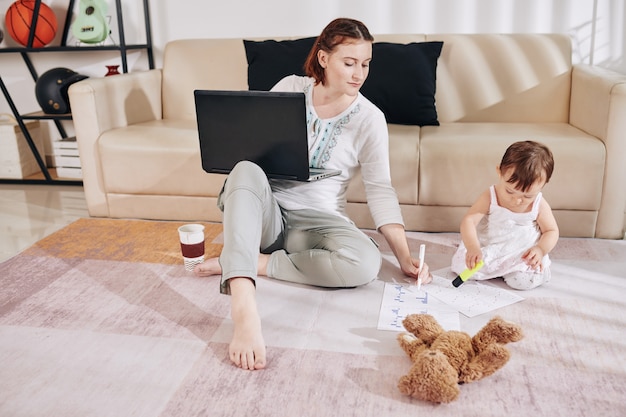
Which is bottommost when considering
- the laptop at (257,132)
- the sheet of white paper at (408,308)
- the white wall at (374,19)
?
the sheet of white paper at (408,308)

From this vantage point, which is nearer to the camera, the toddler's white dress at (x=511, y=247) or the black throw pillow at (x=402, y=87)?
the toddler's white dress at (x=511, y=247)

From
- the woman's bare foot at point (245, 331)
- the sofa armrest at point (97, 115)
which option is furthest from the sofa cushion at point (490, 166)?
the sofa armrest at point (97, 115)

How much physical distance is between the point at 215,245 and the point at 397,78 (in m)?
0.99

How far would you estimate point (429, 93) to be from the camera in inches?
96.4

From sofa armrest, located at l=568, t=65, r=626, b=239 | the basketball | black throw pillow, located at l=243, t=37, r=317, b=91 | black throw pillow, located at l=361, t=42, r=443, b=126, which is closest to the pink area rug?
sofa armrest, located at l=568, t=65, r=626, b=239

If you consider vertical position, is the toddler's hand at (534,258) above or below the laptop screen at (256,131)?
below

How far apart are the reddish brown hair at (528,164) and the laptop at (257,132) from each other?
19.9 inches

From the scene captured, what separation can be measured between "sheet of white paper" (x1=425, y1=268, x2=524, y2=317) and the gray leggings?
20 cm

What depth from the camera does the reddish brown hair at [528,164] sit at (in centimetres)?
164

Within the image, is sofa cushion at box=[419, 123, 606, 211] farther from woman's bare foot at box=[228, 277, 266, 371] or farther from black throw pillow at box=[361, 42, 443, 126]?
woman's bare foot at box=[228, 277, 266, 371]

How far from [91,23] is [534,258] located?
94.0 inches

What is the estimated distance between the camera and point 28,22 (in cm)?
301

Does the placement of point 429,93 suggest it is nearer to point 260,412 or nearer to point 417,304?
point 417,304

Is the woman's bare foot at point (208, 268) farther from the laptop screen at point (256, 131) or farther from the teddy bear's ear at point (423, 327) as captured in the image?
the teddy bear's ear at point (423, 327)
